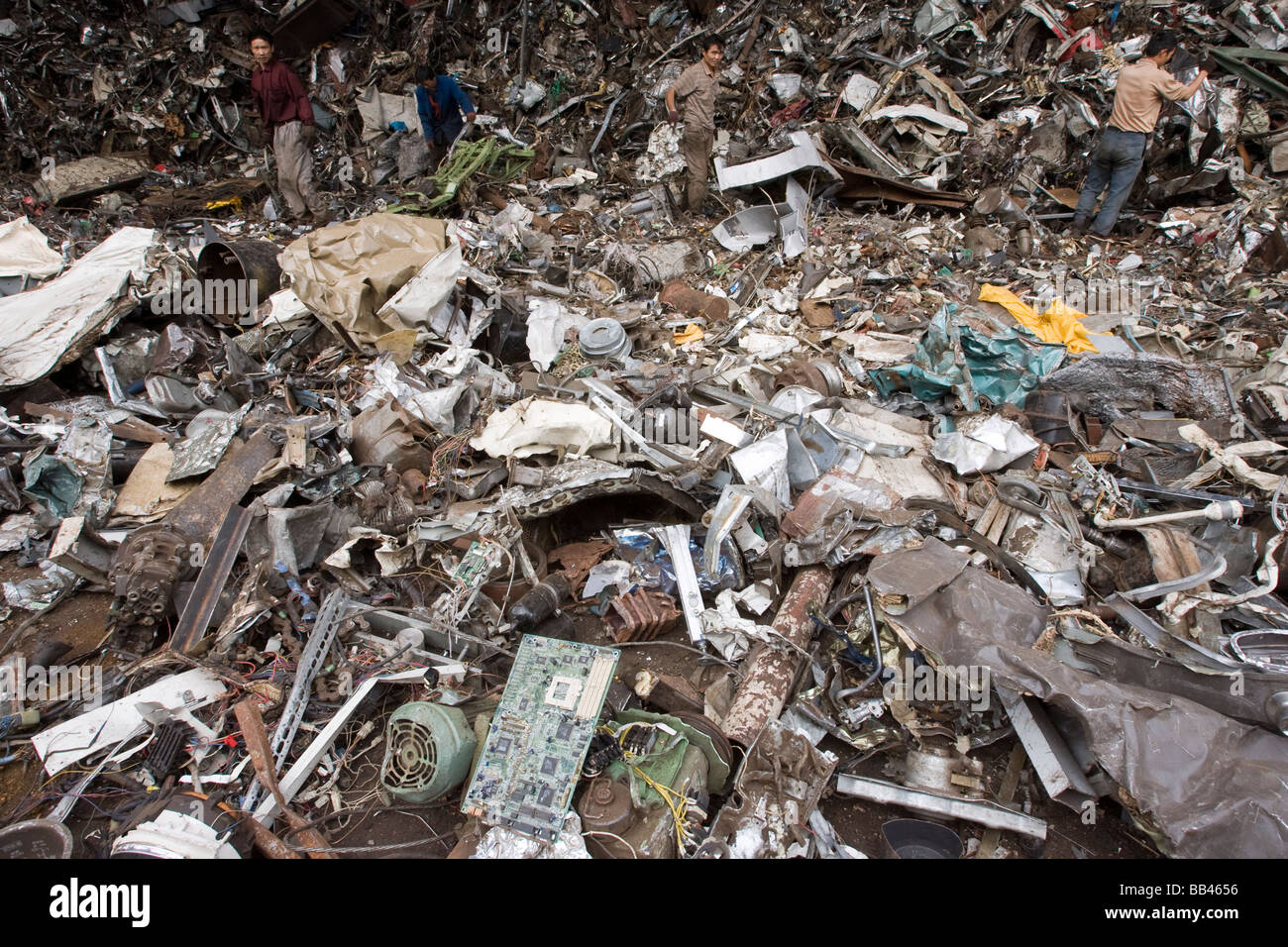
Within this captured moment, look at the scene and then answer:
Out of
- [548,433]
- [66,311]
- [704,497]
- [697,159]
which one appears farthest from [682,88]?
[66,311]

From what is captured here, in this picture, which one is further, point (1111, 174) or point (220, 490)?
point (1111, 174)

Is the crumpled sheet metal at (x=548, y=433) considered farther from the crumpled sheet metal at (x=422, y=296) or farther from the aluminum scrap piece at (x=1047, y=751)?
the aluminum scrap piece at (x=1047, y=751)

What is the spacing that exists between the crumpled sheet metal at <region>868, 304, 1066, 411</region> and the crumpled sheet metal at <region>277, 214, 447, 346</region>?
4241 millimetres

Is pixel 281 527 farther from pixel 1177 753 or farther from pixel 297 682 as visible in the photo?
pixel 1177 753

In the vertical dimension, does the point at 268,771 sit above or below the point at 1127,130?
below

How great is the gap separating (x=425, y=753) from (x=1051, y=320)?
5.75 metres

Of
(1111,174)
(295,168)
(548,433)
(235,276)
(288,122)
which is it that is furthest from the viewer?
(295,168)

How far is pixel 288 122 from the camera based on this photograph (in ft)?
24.9

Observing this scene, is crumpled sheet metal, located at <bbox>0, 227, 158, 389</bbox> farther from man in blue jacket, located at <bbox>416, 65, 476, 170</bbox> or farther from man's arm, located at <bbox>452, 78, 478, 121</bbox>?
man's arm, located at <bbox>452, 78, 478, 121</bbox>

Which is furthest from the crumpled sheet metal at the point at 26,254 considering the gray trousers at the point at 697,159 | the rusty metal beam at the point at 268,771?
the gray trousers at the point at 697,159

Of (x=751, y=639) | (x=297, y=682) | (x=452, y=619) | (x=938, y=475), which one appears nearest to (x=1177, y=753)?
(x=751, y=639)

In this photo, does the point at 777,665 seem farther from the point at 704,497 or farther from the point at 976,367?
the point at 976,367

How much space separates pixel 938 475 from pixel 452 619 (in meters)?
3.17

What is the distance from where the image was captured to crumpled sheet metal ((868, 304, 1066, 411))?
15.2ft
